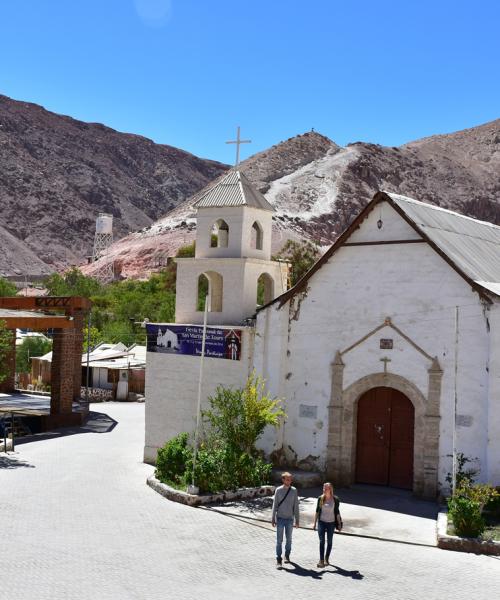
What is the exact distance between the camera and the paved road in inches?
444

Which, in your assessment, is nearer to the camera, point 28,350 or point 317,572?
point 317,572

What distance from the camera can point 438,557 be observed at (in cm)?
1339

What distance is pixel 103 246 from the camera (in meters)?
128

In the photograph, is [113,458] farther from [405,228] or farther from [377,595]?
[377,595]

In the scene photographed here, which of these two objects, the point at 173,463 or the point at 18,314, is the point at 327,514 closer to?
the point at 173,463

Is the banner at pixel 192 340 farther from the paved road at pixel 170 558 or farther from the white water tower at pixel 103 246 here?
the white water tower at pixel 103 246

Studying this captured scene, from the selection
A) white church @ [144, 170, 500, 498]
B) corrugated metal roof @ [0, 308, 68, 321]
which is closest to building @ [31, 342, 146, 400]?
corrugated metal roof @ [0, 308, 68, 321]

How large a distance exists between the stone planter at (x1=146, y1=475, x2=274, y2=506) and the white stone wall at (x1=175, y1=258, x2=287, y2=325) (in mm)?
4966

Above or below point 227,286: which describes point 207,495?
below

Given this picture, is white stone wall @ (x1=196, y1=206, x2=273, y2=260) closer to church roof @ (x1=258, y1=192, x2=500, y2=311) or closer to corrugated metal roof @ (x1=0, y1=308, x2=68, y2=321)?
church roof @ (x1=258, y1=192, x2=500, y2=311)

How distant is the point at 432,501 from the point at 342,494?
1.97 m

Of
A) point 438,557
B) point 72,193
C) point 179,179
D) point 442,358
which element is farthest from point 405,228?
point 179,179

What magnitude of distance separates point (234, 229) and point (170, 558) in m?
10.5

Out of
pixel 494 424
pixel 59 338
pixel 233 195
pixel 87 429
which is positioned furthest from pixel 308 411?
pixel 59 338
